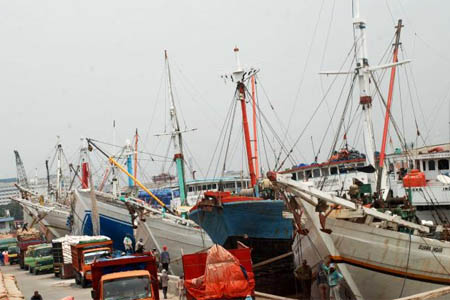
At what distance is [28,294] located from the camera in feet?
68.4

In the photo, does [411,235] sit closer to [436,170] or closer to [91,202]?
[436,170]

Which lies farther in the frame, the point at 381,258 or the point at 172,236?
the point at 172,236

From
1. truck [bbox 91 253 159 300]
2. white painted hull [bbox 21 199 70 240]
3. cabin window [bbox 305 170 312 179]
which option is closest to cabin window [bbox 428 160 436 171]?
cabin window [bbox 305 170 312 179]

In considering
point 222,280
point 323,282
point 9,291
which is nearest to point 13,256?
point 9,291

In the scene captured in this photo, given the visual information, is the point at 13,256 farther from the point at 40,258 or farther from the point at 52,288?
the point at 52,288

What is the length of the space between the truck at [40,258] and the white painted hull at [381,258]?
18627 mm

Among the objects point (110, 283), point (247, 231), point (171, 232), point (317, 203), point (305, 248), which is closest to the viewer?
point (110, 283)

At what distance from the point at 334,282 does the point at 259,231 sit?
5.85m

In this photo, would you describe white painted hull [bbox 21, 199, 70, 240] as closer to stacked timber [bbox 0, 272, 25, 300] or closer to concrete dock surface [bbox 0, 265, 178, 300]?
concrete dock surface [bbox 0, 265, 178, 300]

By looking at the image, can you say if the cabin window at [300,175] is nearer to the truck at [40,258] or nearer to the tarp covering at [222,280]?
the truck at [40,258]

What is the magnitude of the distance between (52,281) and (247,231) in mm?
10735

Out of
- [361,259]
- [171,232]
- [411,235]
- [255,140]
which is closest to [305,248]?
[361,259]

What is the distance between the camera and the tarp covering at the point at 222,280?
39.0 ft

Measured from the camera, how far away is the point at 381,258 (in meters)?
15.5
